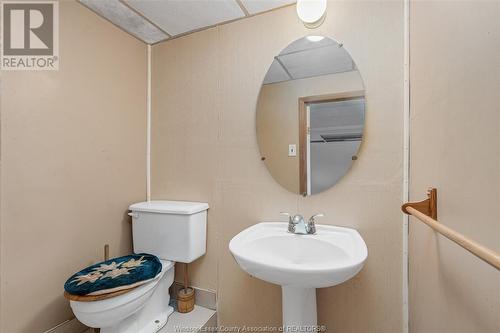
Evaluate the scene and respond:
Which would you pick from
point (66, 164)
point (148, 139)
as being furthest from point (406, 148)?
point (66, 164)

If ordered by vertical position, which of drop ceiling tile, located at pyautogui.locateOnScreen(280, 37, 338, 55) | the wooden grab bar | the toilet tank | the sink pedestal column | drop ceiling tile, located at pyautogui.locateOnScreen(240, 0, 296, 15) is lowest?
the sink pedestal column

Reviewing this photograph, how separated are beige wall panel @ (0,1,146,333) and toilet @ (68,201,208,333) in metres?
0.21

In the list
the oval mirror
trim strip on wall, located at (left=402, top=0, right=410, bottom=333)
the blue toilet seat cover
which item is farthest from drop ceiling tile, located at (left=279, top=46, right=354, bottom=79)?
the blue toilet seat cover

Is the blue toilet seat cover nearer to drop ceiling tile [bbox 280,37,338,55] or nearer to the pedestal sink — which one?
the pedestal sink

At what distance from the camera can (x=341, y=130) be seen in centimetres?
120

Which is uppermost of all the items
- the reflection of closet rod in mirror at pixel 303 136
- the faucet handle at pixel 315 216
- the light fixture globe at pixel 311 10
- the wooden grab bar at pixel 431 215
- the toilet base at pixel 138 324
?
the light fixture globe at pixel 311 10

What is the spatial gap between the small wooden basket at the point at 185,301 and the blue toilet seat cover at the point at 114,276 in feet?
1.14

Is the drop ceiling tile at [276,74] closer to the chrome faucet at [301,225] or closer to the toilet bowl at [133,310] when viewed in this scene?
the chrome faucet at [301,225]

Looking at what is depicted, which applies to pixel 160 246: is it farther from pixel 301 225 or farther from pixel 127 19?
pixel 127 19

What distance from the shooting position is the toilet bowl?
3.43 ft

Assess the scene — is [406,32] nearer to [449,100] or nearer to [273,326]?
[449,100]

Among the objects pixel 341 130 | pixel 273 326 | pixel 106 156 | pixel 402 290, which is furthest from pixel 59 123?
pixel 402 290

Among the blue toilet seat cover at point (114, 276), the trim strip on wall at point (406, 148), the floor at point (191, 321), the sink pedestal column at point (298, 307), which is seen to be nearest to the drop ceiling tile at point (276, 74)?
the trim strip on wall at point (406, 148)

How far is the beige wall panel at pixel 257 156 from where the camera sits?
1.14m
